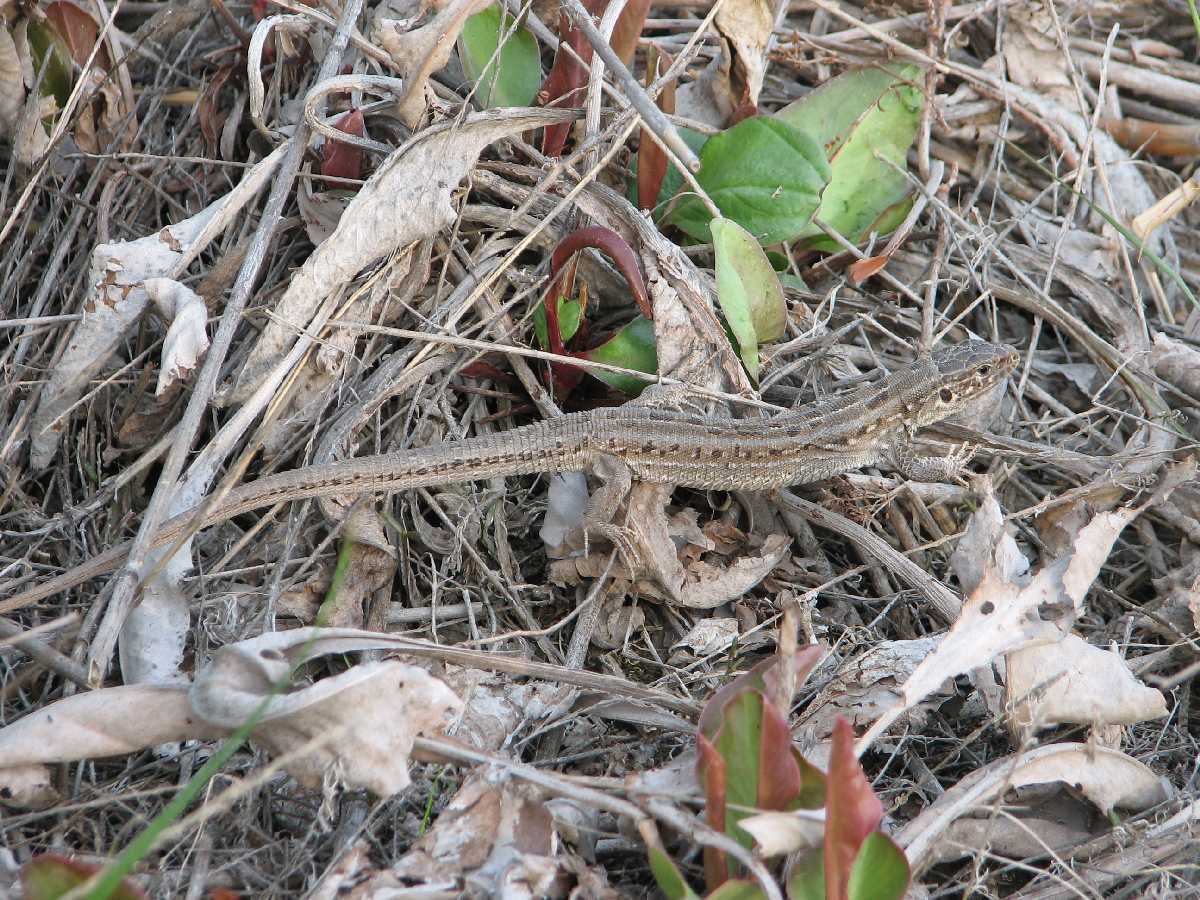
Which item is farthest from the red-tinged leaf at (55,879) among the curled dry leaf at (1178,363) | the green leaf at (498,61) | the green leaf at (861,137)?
the curled dry leaf at (1178,363)

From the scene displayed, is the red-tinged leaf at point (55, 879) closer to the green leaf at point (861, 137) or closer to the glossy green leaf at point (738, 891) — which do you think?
the glossy green leaf at point (738, 891)

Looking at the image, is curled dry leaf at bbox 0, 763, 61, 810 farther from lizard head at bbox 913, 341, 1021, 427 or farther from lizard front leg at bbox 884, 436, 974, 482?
lizard head at bbox 913, 341, 1021, 427

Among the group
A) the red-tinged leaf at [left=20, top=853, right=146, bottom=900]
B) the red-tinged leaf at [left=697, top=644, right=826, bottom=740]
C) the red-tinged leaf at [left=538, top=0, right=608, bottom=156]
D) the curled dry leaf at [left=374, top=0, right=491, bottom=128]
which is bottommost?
the red-tinged leaf at [left=697, top=644, right=826, bottom=740]

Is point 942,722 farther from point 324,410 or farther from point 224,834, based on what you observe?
point 324,410

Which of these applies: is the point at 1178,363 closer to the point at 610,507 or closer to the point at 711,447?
the point at 711,447

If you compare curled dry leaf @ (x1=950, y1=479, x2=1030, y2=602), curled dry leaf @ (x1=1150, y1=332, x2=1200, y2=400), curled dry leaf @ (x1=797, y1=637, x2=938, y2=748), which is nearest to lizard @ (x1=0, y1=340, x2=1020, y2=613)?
curled dry leaf @ (x1=950, y1=479, x2=1030, y2=602)

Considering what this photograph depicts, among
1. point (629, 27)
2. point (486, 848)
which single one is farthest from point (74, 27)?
point (486, 848)
